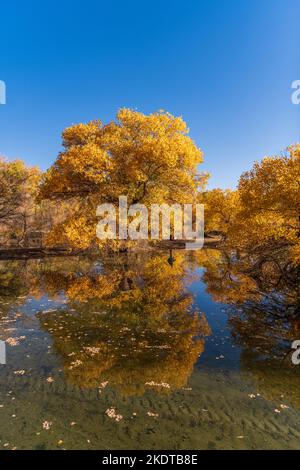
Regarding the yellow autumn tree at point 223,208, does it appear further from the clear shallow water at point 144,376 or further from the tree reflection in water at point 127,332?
the clear shallow water at point 144,376

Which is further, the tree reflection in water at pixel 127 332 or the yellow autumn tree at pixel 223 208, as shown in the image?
the yellow autumn tree at pixel 223 208

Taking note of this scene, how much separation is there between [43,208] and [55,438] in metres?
53.4

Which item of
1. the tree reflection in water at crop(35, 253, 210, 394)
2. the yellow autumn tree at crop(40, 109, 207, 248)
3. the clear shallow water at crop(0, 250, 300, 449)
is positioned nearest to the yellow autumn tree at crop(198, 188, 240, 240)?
the yellow autumn tree at crop(40, 109, 207, 248)

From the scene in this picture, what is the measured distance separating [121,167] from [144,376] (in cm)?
2496

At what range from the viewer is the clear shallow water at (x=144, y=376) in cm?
663

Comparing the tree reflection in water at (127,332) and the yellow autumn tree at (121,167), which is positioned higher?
the yellow autumn tree at (121,167)

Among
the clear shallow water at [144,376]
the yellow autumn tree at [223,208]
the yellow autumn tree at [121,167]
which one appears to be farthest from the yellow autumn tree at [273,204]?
the yellow autumn tree at [223,208]

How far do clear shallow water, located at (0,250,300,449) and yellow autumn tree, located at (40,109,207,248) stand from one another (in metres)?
14.9

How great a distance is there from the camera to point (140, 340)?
11945 mm

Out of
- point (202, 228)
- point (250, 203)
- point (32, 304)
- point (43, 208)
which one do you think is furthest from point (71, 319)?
point (202, 228)

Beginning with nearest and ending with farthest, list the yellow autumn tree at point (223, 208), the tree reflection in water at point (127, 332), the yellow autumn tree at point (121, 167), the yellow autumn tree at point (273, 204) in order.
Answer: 1. the tree reflection in water at point (127, 332)
2. the yellow autumn tree at point (273, 204)
3. the yellow autumn tree at point (121, 167)
4. the yellow autumn tree at point (223, 208)

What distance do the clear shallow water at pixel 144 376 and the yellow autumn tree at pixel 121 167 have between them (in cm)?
1488

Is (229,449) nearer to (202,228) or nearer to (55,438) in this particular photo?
(55,438)
